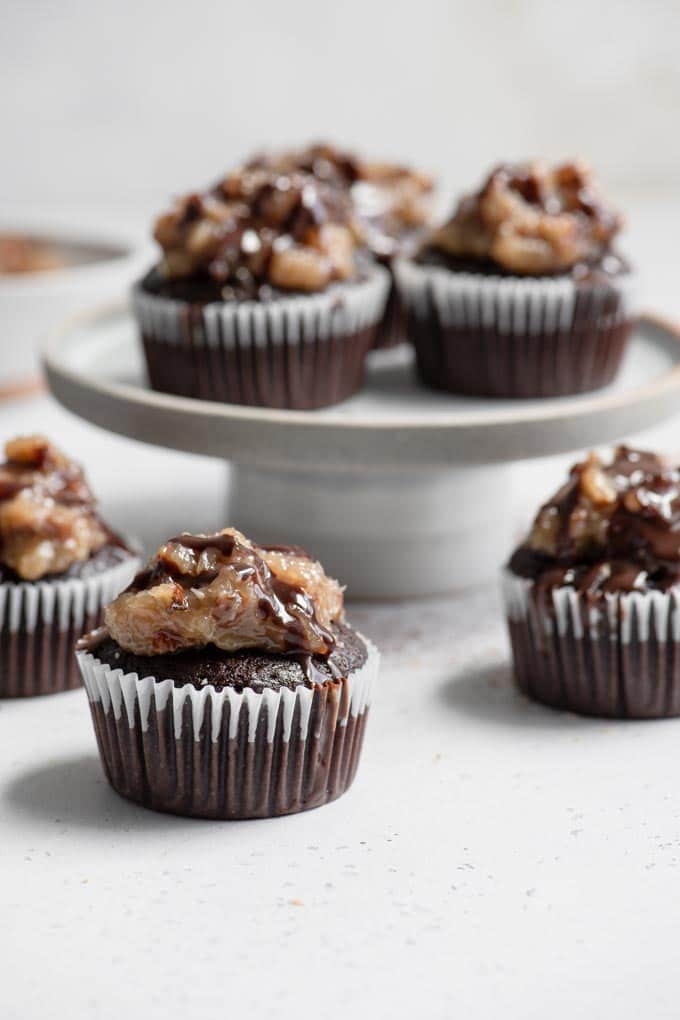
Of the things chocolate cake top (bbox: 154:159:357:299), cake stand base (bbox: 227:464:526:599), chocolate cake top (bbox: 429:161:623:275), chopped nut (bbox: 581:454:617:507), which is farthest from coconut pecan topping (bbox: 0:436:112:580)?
chocolate cake top (bbox: 429:161:623:275)

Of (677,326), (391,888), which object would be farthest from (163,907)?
(677,326)

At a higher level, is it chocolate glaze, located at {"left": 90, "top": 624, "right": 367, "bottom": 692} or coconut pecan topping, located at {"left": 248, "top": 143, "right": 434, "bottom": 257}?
coconut pecan topping, located at {"left": 248, "top": 143, "right": 434, "bottom": 257}

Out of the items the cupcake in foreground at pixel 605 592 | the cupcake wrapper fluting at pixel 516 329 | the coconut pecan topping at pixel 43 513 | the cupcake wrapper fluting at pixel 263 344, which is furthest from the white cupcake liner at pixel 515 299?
the coconut pecan topping at pixel 43 513

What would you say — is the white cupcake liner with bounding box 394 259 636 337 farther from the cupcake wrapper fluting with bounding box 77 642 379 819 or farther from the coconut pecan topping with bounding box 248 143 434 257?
the cupcake wrapper fluting with bounding box 77 642 379 819

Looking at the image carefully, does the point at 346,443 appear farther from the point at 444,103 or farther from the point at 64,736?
the point at 444,103

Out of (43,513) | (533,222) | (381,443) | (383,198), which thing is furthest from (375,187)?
(43,513)

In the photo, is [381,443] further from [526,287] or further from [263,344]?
[526,287]
